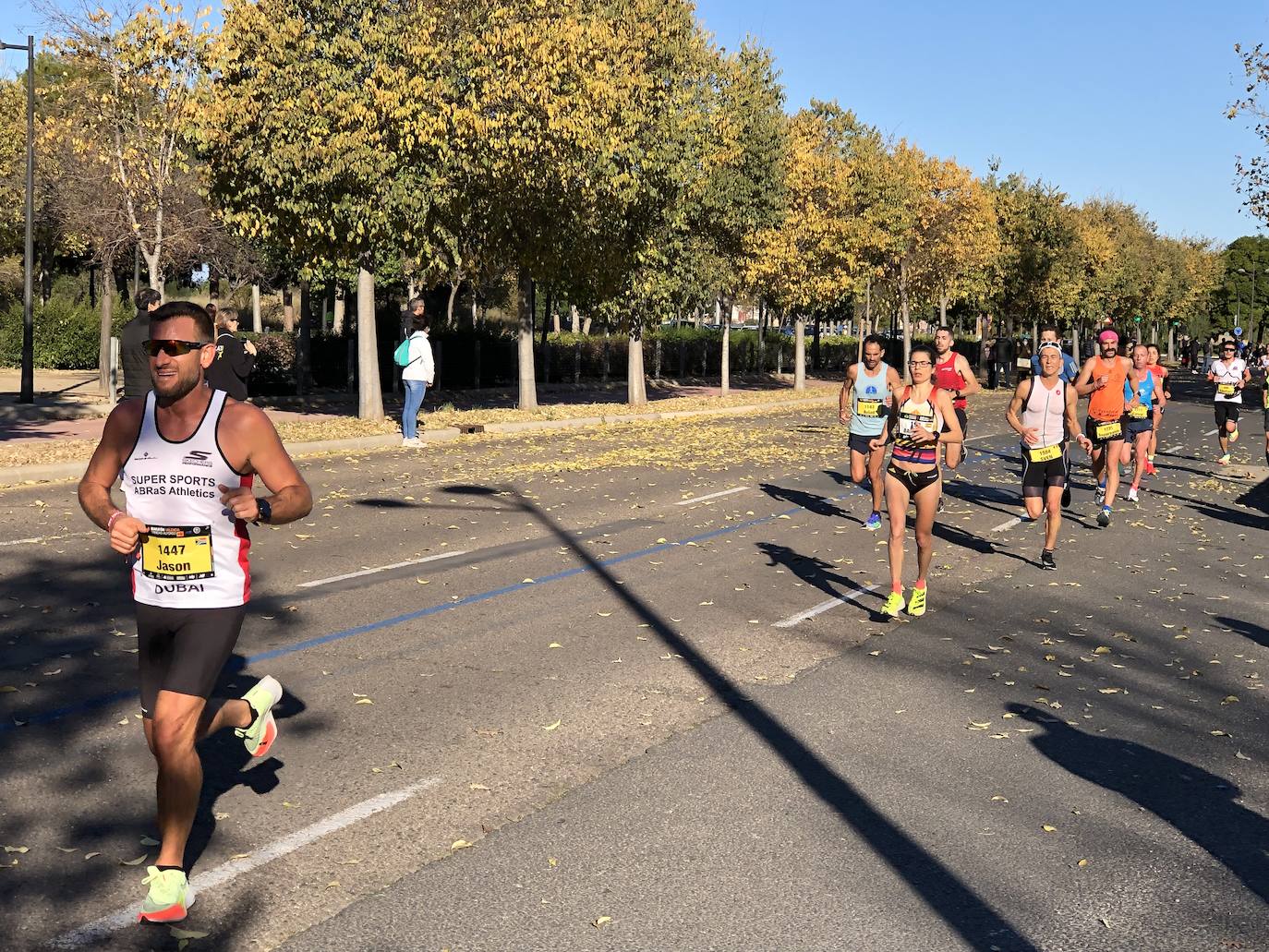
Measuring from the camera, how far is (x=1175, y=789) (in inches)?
223

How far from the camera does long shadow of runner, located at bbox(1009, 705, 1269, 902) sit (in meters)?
4.95

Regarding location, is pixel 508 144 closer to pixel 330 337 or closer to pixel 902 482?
pixel 330 337

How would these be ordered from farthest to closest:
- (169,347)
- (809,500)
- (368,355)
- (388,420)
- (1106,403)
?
(368,355) → (388,420) → (809,500) → (1106,403) → (169,347)

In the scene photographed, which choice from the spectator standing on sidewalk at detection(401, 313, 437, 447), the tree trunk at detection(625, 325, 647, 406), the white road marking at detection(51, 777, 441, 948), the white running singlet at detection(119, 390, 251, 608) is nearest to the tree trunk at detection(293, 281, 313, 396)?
the tree trunk at detection(625, 325, 647, 406)

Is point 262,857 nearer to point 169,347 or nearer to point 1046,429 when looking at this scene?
point 169,347

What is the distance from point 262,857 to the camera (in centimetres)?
460

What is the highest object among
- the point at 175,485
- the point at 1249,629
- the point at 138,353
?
the point at 138,353

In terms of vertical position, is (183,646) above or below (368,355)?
below

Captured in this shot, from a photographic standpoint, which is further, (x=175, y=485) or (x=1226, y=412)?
(x=1226, y=412)

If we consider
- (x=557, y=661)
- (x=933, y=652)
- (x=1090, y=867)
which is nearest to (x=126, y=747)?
(x=557, y=661)

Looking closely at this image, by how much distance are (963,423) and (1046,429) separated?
5.18 meters

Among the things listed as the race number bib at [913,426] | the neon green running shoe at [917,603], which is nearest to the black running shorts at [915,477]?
the race number bib at [913,426]

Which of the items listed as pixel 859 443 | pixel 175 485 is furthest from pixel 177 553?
pixel 859 443

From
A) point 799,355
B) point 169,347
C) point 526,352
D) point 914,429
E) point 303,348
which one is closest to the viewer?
point 169,347
